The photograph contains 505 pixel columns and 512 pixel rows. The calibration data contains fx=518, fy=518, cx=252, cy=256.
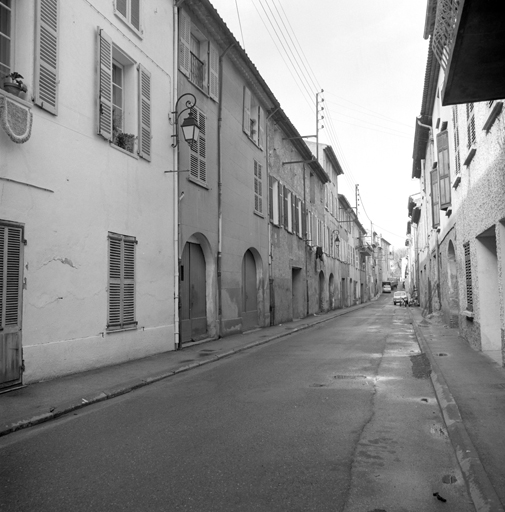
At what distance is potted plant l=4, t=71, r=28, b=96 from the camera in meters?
7.40

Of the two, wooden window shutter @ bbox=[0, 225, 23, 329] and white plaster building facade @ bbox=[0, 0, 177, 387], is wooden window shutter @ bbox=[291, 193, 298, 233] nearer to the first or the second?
white plaster building facade @ bbox=[0, 0, 177, 387]

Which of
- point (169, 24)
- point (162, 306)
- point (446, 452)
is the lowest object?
point (446, 452)

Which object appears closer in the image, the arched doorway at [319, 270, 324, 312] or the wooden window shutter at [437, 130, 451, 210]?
the wooden window shutter at [437, 130, 451, 210]

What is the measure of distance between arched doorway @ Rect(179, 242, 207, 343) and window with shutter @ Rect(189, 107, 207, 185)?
1.83 meters

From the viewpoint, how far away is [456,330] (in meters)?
15.8

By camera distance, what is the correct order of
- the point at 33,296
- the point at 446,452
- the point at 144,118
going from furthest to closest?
1. the point at 144,118
2. the point at 33,296
3. the point at 446,452

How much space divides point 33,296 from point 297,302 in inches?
745

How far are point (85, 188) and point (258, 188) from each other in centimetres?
1094

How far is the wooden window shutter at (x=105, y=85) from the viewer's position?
9617mm

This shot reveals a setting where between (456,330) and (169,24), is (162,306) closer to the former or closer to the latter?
(169,24)

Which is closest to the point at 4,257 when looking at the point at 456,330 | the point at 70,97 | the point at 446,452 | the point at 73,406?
the point at 73,406

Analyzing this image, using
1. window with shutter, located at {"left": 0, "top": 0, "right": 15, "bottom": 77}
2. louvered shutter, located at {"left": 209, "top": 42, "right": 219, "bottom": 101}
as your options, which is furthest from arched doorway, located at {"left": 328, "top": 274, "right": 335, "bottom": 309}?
window with shutter, located at {"left": 0, "top": 0, "right": 15, "bottom": 77}

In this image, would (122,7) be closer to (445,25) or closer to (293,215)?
(445,25)

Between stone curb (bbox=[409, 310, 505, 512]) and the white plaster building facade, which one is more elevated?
the white plaster building facade
